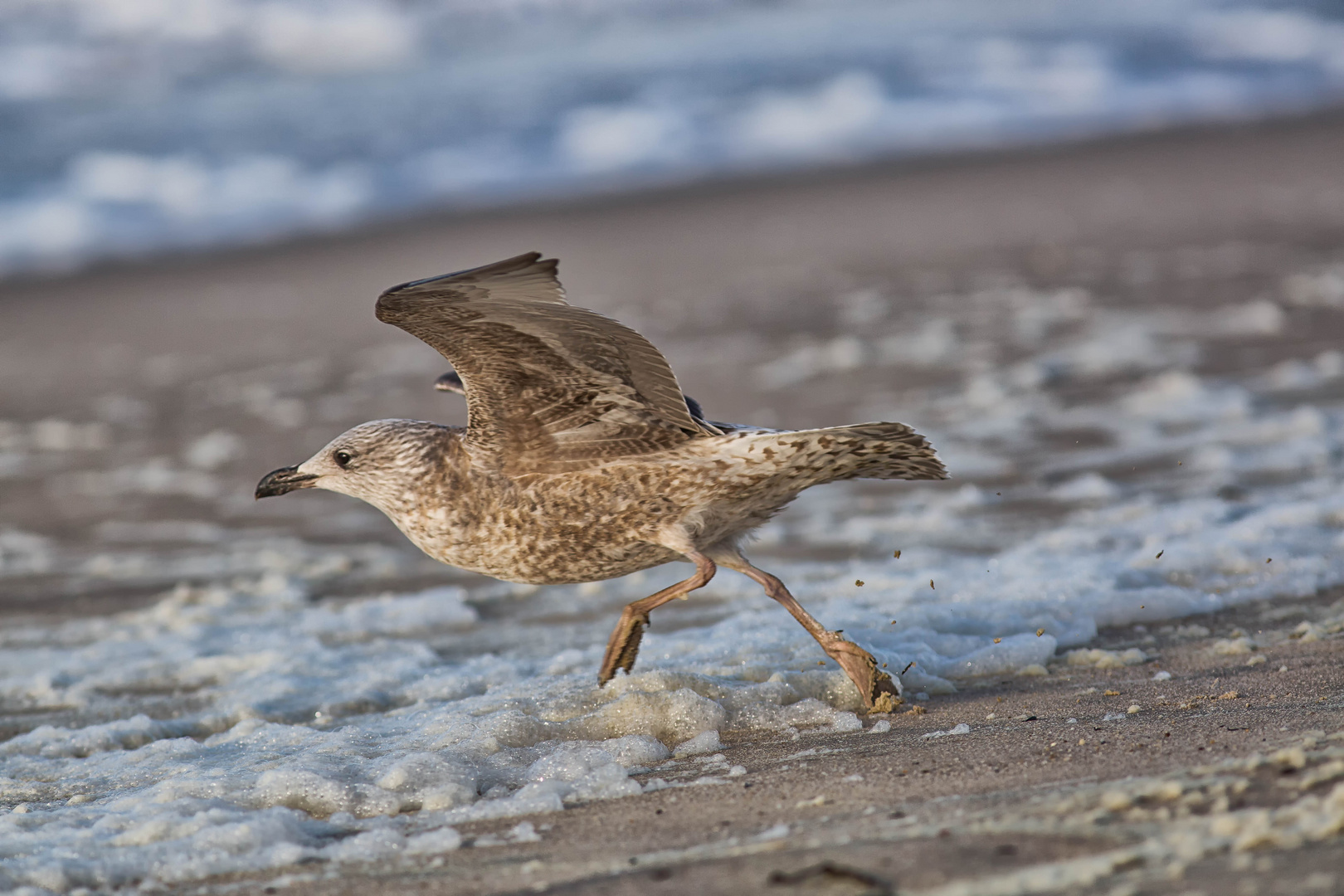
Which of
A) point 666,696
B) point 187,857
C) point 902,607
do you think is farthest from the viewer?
point 902,607

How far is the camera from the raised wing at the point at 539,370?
429 cm

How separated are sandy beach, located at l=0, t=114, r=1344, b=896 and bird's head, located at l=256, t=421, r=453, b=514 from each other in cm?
90

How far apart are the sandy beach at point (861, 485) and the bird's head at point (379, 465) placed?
0.90 metres

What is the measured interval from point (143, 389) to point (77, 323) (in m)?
4.13

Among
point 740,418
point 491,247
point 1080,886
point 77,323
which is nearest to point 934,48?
point 491,247

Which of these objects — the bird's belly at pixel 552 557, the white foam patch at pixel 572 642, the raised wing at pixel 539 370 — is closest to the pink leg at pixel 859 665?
the white foam patch at pixel 572 642

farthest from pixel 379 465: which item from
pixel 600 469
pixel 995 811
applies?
pixel 995 811

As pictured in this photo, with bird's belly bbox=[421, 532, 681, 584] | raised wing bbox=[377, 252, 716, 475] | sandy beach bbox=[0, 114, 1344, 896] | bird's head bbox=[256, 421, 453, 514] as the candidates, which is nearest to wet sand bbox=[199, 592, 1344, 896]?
sandy beach bbox=[0, 114, 1344, 896]

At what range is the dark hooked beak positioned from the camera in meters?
5.38

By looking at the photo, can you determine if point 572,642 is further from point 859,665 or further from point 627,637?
point 859,665

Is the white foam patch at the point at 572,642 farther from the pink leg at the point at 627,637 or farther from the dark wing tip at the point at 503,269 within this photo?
the dark wing tip at the point at 503,269

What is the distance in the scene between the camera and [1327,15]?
2550 centimetres

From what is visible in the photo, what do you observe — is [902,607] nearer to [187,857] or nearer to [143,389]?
[187,857]

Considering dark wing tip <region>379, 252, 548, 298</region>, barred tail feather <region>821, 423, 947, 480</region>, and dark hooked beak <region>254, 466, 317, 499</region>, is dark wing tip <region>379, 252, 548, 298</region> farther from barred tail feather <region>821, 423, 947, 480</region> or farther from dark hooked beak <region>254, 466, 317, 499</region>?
dark hooked beak <region>254, 466, 317, 499</region>
